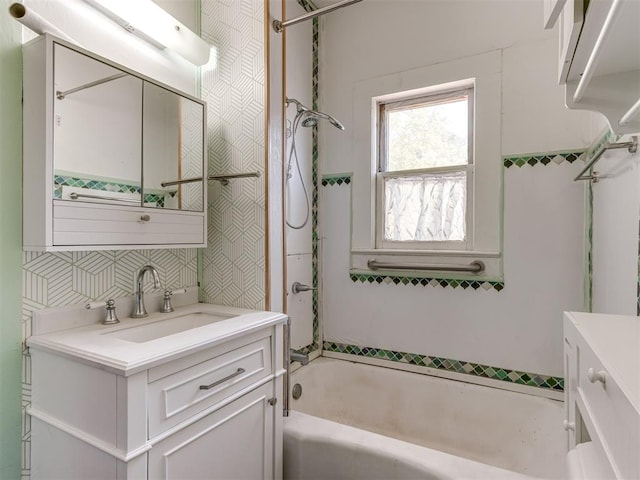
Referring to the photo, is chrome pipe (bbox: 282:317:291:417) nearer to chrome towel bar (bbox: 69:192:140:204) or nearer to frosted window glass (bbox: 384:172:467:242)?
chrome towel bar (bbox: 69:192:140:204)

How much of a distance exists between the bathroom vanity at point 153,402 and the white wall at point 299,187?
0.74 meters

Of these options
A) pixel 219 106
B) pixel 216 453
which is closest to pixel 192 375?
pixel 216 453

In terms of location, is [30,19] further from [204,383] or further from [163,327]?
[204,383]

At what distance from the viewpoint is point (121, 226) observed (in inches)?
47.3

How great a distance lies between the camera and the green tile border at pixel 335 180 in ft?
7.22

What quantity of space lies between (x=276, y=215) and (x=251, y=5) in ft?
3.02

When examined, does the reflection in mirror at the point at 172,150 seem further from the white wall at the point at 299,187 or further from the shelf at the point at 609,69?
the shelf at the point at 609,69

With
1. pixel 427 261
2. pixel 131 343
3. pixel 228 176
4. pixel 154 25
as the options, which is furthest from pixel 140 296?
pixel 427 261

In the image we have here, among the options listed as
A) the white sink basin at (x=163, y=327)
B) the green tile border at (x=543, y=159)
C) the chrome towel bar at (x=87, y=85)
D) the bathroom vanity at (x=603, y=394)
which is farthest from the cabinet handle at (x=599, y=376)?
the chrome towel bar at (x=87, y=85)

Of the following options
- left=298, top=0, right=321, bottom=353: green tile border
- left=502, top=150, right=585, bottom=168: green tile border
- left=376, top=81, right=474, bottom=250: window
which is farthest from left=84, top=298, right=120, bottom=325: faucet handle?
left=502, top=150, right=585, bottom=168: green tile border

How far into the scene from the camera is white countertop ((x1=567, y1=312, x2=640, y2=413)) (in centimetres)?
49

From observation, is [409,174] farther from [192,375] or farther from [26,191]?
[26,191]

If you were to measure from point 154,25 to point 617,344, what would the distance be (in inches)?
69.6

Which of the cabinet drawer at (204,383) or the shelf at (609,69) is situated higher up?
the shelf at (609,69)
